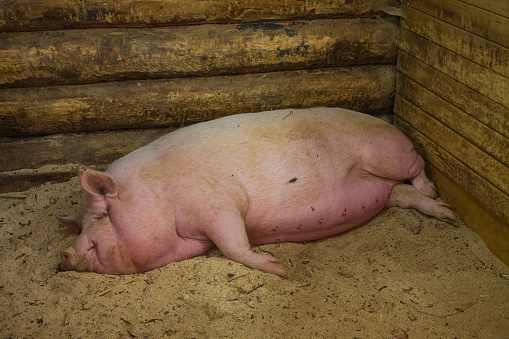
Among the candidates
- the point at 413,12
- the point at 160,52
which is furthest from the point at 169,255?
the point at 413,12

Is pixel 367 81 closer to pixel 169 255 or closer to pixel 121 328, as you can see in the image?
pixel 169 255

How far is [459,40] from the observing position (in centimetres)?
289

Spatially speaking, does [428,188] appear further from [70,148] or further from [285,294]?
[70,148]

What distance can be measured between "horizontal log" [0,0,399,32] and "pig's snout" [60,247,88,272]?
158 cm

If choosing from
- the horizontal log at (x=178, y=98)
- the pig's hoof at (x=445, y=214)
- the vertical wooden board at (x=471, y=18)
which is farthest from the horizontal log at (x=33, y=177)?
the vertical wooden board at (x=471, y=18)

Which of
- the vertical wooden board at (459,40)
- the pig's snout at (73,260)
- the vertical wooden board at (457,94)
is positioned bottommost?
the pig's snout at (73,260)

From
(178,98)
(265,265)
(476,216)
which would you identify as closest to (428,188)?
(476,216)

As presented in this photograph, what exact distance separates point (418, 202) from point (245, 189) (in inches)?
48.4

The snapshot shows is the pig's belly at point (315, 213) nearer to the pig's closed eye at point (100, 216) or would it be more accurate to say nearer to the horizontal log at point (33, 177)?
the pig's closed eye at point (100, 216)

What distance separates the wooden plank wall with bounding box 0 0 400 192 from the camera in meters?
3.31

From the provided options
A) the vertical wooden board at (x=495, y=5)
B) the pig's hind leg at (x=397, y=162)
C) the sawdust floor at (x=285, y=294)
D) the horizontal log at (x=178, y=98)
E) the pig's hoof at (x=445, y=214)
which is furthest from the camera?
the horizontal log at (x=178, y=98)

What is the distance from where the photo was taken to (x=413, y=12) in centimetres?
339

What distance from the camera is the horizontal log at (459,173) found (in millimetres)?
Answer: 2750

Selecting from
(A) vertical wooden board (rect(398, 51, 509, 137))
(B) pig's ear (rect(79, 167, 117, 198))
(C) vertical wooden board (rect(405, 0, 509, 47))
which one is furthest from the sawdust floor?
(C) vertical wooden board (rect(405, 0, 509, 47))
